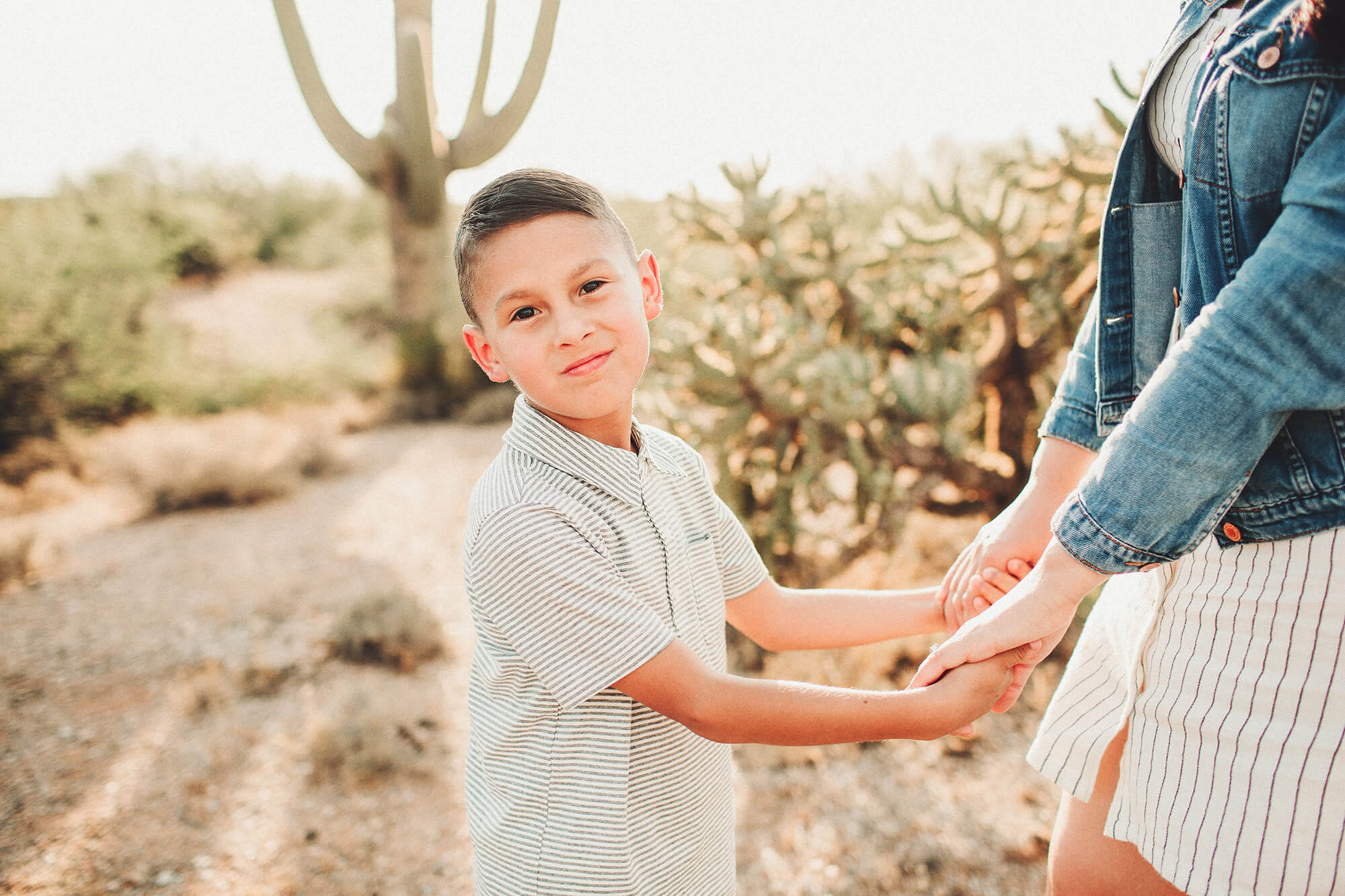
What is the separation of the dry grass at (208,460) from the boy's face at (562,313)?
18.5 feet

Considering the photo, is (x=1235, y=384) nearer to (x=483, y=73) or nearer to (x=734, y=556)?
(x=734, y=556)

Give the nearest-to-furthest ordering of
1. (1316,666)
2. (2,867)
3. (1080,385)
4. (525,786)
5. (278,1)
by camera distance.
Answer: (1316,666)
(525,786)
(1080,385)
(2,867)
(278,1)

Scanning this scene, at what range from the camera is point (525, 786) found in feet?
3.89

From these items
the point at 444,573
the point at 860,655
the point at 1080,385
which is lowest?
the point at 444,573

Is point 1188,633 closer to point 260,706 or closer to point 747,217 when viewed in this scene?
point 747,217

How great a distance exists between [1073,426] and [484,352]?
1.07 m

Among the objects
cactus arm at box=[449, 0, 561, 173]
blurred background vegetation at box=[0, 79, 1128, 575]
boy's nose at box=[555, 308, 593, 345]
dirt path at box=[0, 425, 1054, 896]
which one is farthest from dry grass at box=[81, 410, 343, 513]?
boy's nose at box=[555, 308, 593, 345]

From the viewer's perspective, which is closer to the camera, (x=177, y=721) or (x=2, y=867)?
(x=2, y=867)

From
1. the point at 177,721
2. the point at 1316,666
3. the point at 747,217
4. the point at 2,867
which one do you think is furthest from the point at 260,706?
the point at 1316,666

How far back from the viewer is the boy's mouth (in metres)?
1.26

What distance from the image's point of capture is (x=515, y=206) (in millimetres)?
1236

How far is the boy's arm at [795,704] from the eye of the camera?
1.13 metres

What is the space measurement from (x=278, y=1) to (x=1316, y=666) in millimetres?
7730

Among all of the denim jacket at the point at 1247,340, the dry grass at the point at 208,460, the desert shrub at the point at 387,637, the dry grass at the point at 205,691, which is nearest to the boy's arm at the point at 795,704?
the denim jacket at the point at 1247,340
